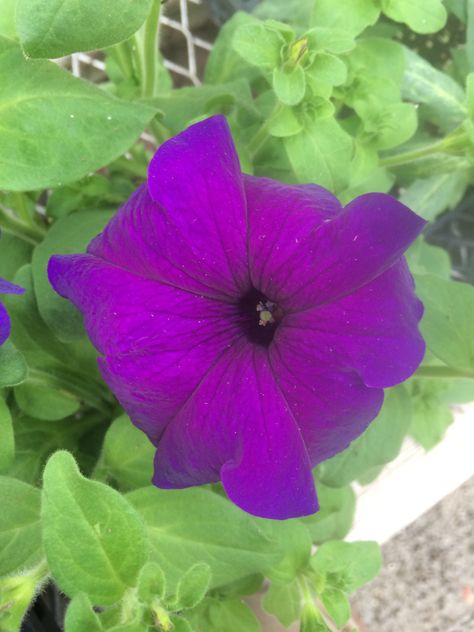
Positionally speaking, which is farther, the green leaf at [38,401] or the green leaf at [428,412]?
the green leaf at [428,412]

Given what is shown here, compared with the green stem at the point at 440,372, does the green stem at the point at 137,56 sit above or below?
above

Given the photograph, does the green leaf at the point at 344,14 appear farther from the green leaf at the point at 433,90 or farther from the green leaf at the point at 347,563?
the green leaf at the point at 347,563

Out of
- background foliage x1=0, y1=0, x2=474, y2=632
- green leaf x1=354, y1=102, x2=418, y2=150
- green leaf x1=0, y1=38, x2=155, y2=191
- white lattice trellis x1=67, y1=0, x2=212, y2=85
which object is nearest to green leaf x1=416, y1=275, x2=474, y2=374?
background foliage x1=0, y1=0, x2=474, y2=632

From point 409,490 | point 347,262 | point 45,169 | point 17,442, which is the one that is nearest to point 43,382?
point 17,442

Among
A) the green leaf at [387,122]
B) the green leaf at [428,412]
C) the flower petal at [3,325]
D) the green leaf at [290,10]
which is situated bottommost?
the green leaf at [428,412]

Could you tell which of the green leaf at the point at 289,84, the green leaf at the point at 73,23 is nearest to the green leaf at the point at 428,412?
the green leaf at the point at 289,84

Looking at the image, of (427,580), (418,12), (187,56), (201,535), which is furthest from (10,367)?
(427,580)

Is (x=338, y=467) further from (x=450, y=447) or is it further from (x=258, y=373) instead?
(x=450, y=447)
